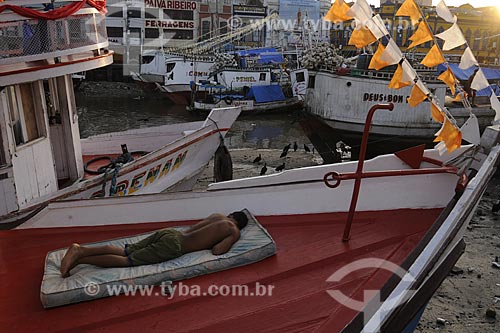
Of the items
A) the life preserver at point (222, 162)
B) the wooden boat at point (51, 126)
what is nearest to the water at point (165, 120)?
the life preserver at point (222, 162)

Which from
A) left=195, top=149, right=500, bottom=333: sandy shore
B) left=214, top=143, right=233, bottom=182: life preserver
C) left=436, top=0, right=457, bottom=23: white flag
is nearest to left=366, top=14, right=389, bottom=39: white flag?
left=436, top=0, right=457, bottom=23: white flag

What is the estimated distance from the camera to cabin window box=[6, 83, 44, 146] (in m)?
5.67

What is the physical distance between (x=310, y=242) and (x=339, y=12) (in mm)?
2476

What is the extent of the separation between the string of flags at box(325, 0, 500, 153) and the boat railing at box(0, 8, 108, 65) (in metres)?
3.51

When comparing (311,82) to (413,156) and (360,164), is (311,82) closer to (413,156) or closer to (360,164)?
(413,156)

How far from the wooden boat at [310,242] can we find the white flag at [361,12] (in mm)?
1497

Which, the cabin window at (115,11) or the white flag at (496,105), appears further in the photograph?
the cabin window at (115,11)

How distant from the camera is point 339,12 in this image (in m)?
4.30

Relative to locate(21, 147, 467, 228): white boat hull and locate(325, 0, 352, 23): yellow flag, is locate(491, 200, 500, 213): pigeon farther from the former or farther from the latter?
locate(325, 0, 352, 23): yellow flag

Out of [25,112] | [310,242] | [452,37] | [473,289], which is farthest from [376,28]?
[25,112]

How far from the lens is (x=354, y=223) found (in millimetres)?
4906

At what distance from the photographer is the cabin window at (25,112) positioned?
5.67 meters

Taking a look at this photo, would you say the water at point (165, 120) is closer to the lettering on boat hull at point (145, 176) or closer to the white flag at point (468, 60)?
the lettering on boat hull at point (145, 176)

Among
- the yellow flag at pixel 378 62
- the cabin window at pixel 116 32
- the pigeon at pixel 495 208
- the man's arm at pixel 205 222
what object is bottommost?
the pigeon at pixel 495 208
